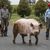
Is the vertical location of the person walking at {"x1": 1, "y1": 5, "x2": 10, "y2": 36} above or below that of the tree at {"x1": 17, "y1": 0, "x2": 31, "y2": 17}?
above

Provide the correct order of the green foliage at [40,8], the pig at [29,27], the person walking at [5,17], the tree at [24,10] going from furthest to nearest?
the tree at [24,10]
the green foliage at [40,8]
the person walking at [5,17]
the pig at [29,27]

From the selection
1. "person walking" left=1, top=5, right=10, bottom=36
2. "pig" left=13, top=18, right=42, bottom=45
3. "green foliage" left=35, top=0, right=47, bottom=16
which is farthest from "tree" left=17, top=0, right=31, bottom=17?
"pig" left=13, top=18, right=42, bottom=45

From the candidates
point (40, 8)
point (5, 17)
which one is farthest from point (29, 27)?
point (40, 8)

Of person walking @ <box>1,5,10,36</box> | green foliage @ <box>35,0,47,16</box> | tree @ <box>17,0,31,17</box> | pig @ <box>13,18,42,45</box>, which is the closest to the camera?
pig @ <box>13,18,42,45</box>

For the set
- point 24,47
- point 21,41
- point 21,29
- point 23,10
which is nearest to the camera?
point 24,47

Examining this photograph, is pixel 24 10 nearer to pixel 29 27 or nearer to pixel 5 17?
pixel 5 17

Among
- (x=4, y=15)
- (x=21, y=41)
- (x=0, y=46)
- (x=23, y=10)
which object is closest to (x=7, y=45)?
(x=0, y=46)

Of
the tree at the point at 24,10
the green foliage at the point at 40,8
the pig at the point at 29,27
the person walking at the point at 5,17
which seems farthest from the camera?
the tree at the point at 24,10

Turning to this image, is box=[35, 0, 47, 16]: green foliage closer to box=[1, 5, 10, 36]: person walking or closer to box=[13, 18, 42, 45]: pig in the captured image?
box=[1, 5, 10, 36]: person walking

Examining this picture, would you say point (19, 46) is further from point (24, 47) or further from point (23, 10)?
point (23, 10)

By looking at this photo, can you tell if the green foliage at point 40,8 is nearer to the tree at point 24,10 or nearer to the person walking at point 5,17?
the tree at point 24,10

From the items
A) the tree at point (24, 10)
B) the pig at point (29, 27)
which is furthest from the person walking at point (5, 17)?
the tree at point (24, 10)

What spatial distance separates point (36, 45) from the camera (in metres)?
17.9

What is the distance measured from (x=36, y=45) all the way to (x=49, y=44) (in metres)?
0.92
